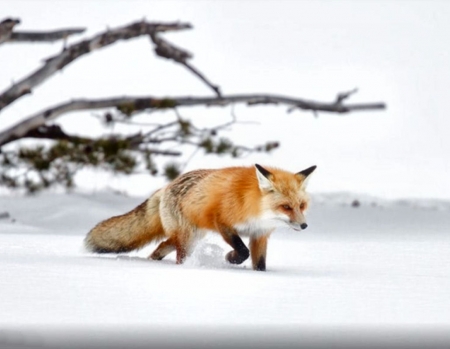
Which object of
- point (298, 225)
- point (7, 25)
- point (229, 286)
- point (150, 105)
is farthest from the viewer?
point (7, 25)

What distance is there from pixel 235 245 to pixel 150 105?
4.76 metres

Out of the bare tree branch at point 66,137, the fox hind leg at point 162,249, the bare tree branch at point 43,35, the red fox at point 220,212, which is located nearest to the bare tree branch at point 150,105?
the bare tree branch at point 66,137

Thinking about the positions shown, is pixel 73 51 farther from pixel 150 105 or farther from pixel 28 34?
pixel 150 105

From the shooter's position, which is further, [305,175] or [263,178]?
[305,175]

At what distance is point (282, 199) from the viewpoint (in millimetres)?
4035

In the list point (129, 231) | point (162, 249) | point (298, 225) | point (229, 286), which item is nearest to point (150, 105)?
point (129, 231)

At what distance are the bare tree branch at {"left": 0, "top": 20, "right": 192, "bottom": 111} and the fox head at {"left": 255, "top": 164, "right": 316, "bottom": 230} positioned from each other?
18.0 ft

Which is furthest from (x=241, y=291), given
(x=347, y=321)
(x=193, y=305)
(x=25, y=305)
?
(x=25, y=305)

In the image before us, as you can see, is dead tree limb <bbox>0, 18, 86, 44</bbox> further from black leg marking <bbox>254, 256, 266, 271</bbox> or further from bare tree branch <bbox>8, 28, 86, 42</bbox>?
black leg marking <bbox>254, 256, 266, 271</bbox>

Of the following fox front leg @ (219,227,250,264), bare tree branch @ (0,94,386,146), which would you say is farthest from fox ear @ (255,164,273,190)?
bare tree branch @ (0,94,386,146)

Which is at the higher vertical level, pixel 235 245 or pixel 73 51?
pixel 235 245

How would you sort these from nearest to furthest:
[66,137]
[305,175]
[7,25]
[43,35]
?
[305,175]
[66,137]
[7,25]
[43,35]

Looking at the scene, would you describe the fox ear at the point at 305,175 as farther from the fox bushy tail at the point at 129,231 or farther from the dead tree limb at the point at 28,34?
the dead tree limb at the point at 28,34

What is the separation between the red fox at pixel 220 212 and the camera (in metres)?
4.06
